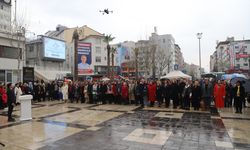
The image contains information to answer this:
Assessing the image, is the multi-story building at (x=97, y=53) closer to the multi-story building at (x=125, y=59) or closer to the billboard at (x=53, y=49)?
the multi-story building at (x=125, y=59)

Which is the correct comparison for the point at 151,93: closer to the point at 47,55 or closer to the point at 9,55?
the point at 9,55

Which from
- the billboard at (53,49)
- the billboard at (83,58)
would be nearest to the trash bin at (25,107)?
the billboard at (53,49)

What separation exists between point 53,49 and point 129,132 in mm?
41010

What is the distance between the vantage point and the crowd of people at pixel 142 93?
45.2ft

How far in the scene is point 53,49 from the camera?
46.7 meters

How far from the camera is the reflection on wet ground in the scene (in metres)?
7.31

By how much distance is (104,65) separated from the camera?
228 feet

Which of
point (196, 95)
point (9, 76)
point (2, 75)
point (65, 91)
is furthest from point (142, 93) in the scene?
point (9, 76)

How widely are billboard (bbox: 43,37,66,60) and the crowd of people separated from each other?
83.0ft

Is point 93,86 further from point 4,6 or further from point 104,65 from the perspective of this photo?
point 4,6

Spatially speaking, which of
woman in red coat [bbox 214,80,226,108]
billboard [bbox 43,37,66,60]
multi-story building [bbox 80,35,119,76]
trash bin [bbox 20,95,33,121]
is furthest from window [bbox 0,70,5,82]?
multi-story building [bbox 80,35,119,76]

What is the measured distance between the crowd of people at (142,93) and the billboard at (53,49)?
2531 cm

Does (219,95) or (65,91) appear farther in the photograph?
(65,91)

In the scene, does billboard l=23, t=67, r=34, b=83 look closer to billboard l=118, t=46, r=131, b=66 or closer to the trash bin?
the trash bin
